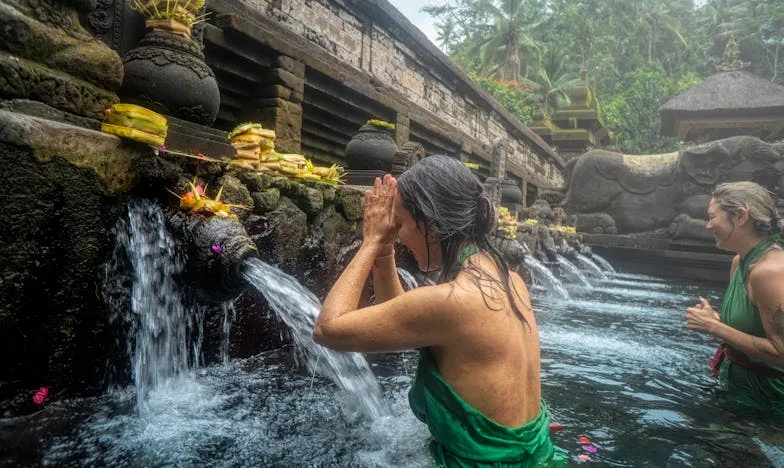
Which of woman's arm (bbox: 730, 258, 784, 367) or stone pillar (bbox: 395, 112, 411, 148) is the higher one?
stone pillar (bbox: 395, 112, 411, 148)

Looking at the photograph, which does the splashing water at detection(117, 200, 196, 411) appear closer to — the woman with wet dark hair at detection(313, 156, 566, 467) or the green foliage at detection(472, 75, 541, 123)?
the woman with wet dark hair at detection(313, 156, 566, 467)

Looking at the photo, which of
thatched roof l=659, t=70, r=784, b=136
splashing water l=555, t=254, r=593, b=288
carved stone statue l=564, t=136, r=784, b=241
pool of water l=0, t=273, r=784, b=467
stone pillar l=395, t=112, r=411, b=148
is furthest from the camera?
thatched roof l=659, t=70, r=784, b=136

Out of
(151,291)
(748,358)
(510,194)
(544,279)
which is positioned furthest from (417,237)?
(510,194)

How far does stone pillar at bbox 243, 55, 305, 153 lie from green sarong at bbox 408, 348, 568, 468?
494 centimetres

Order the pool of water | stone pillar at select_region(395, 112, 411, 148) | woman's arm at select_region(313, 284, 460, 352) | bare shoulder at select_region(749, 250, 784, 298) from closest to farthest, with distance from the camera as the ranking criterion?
woman's arm at select_region(313, 284, 460, 352)
the pool of water
bare shoulder at select_region(749, 250, 784, 298)
stone pillar at select_region(395, 112, 411, 148)

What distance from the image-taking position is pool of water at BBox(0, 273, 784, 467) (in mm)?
1988

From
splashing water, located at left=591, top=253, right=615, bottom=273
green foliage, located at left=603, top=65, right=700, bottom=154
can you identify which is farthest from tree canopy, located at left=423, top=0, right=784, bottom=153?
splashing water, located at left=591, top=253, right=615, bottom=273

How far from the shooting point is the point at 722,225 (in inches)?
115

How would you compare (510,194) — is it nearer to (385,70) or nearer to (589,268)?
(589,268)

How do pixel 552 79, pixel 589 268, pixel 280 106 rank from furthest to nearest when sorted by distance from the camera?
pixel 552 79
pixel 589 268
pixel 280 106

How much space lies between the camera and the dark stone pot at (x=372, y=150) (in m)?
5.97

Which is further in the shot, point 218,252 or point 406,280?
→ point 406,280

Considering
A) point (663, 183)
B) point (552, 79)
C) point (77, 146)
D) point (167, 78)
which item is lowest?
point (77, 146)

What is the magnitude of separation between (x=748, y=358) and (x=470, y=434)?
2.19 m
